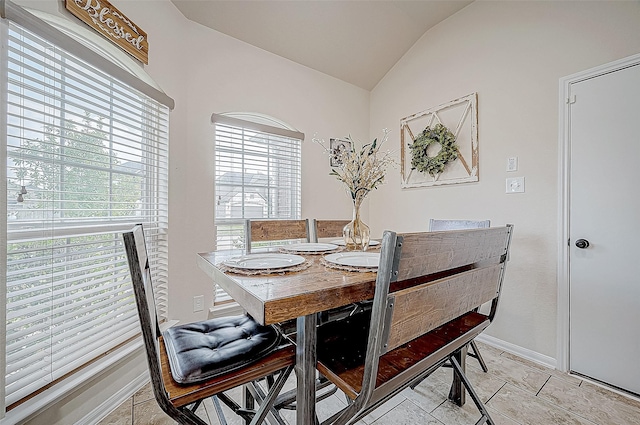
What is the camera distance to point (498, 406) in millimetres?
1536

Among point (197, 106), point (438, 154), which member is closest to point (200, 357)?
point (197, 106)

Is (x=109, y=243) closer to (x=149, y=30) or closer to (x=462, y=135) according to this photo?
(x=149, y=30)

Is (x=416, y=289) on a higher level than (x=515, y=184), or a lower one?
lower

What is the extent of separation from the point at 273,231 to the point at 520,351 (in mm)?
2101

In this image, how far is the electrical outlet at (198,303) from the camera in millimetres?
2217

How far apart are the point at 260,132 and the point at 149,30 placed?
42.0 inches

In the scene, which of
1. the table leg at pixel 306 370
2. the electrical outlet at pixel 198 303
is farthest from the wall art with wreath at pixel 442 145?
the electrical outlet at pixel 198 303

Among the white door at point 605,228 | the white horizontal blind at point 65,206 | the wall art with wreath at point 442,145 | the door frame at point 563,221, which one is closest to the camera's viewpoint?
the white horizontal blind at point 65,206

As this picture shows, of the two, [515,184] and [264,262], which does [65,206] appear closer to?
[264,262]

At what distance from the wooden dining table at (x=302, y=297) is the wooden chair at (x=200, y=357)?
11 cm

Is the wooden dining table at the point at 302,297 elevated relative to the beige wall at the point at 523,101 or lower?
lower

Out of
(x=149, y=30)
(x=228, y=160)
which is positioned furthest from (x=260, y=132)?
(x=149, y=30)

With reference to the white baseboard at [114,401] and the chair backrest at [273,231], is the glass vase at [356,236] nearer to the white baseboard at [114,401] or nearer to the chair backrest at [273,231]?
the chair backrest at [273,231]

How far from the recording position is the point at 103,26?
4.92 ft
